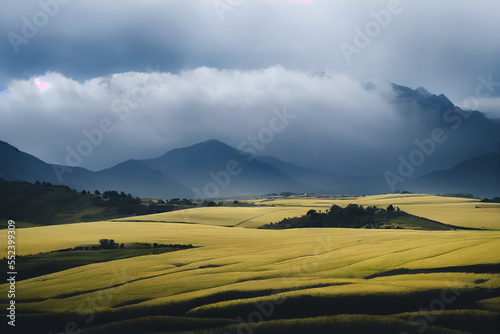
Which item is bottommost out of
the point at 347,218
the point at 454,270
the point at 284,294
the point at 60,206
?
the point at 284,294

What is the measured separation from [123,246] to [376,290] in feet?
98.4

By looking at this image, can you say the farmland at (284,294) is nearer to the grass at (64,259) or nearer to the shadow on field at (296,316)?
the shadow on field at (296,316)

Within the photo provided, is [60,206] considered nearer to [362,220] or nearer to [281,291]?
[362,220]

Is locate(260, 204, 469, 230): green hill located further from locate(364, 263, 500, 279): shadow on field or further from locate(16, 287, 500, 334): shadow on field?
locate(16, 287, 500, 334): shadow on field

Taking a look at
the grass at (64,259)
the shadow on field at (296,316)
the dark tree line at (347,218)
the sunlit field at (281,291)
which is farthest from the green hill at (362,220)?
the shadow on field at (296,316)

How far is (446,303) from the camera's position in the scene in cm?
2198

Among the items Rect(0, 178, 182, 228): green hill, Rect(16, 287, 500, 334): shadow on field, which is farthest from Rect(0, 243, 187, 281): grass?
Rect(0, 178, 182, 228): green hill

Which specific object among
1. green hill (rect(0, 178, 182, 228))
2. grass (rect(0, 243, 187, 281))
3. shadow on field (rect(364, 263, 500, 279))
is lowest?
shadow on field (rect(364, 263, 500, 279))

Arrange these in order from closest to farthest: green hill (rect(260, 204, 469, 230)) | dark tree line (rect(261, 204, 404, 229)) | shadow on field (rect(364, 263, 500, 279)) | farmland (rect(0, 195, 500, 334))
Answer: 1. farmland (rect(0, 195, 500, 334))
2. shadow on field (rect(364, 263, 500, 279))
3. green hill (rect(260, 204, 469, 230))
4. dark tree line (rect(261, 204, 404, 229))

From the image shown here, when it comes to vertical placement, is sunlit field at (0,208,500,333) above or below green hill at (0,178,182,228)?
below

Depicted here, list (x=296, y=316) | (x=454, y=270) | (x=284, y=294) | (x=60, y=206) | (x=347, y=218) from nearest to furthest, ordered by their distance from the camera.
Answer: (x=296, y=316) → (x=284, y=294) → (x=454, y=270) → (x=347, y=218) → (x=60, y=206)

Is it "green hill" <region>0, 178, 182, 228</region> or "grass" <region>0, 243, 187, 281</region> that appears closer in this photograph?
"grass" <region>0, 243, 187, 281</region>

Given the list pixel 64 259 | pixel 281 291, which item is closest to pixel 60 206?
pixel 64 259

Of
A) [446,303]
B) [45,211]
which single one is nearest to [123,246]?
[446,303]
